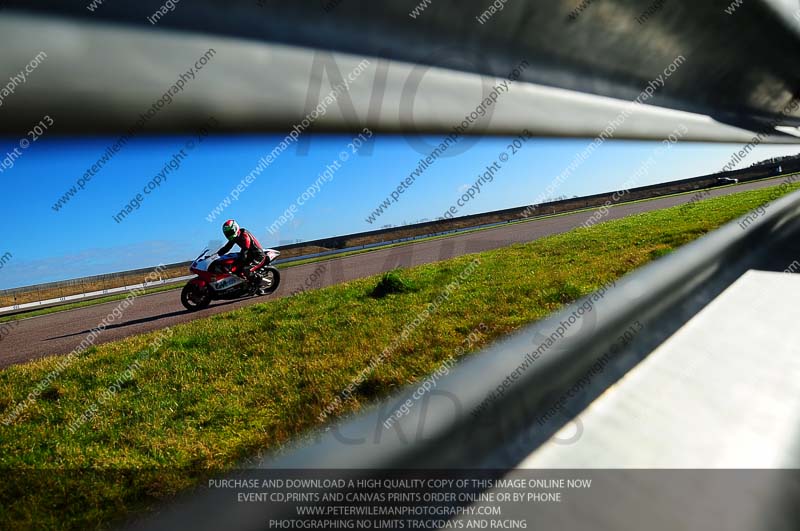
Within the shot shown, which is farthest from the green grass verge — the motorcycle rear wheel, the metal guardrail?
the motorcycle rear wheel

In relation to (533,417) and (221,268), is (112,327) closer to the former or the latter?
(221,268)

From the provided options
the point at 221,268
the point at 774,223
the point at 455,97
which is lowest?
the point at 455,97

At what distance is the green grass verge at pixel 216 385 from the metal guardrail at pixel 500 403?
1322mm

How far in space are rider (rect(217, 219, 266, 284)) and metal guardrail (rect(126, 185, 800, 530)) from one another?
22.7ft

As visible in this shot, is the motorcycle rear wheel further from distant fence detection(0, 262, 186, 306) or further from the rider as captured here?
distant fence detection(0, 262, 186, 306)

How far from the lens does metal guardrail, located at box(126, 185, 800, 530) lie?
1.21 ft

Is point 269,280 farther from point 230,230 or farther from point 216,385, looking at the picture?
point 216,385

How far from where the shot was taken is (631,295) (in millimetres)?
834

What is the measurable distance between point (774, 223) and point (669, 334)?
1.11 metres

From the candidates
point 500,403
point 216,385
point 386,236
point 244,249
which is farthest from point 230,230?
point 386,236

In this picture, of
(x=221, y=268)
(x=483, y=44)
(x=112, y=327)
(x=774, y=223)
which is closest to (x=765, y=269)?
(x=774, y=223)

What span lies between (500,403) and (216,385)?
247 cm

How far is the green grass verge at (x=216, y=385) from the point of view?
1594 millimetres

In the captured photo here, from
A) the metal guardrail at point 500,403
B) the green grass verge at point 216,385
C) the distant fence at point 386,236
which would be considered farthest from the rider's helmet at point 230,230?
the distant fence at point 386,236
